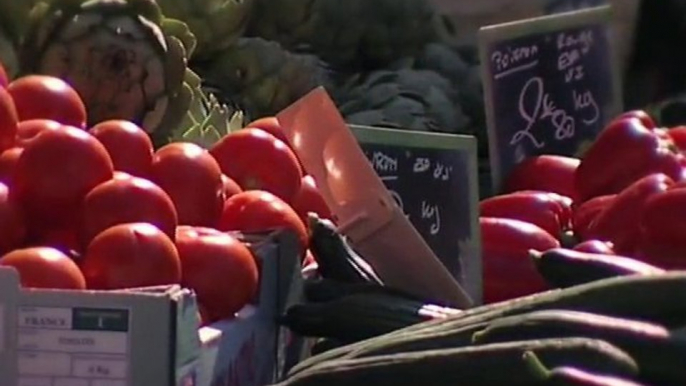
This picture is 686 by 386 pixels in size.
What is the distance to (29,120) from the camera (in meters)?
1.76

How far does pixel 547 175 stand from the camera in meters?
2.33

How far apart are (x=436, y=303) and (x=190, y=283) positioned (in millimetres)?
336

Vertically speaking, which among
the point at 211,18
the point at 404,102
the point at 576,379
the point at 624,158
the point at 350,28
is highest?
the point at 576,379

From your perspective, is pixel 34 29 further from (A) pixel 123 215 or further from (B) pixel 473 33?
(B) pixel 473 33

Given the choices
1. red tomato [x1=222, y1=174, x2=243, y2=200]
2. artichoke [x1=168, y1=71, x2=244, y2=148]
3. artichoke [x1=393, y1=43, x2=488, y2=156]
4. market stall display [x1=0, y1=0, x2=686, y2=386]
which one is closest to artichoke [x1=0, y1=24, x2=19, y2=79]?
market stall display [x1=0, y1=0, x2=686, y2=386]

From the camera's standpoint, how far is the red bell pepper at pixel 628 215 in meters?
1.89

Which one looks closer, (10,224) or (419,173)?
(10,224)

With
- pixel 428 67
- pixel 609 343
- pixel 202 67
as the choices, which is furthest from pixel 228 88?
pixel 609 343

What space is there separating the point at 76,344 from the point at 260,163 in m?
0.64

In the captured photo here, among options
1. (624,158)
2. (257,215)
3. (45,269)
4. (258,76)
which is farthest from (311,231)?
(258,76)

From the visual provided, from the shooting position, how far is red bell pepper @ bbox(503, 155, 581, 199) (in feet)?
7.66

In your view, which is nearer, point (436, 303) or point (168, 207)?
point (168, 207)

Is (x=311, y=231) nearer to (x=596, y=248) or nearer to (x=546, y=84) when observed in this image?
(x=596, y=248)

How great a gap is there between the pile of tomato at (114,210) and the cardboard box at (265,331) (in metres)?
0.03
